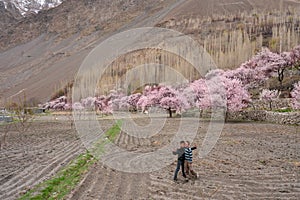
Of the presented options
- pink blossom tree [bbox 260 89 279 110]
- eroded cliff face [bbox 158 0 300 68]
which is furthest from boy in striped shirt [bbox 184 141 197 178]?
eroded cliff face [bbox 158 0 300 68]

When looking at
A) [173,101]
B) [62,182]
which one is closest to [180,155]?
[62,182]

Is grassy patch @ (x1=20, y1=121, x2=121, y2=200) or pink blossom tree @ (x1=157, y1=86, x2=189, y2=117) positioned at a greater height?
pink blossom tree @ (x1=157, y1=86, x2=189, y2=117)

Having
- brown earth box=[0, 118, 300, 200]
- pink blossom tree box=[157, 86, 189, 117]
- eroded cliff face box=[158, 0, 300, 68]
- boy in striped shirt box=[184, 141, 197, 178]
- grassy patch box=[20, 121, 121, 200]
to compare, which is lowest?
grassy patch box=[20, 121, 121, 200]

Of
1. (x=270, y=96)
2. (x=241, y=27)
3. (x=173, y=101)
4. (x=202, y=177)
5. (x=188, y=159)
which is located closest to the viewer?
(x=188, y=159)

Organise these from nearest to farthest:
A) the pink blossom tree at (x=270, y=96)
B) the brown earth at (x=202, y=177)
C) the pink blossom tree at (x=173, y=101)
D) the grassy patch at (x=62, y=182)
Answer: the brown earth at (x=202, y=177)
the grassy patch at (x=62, y=182)
the pink blossom tree at (x=270, y=96)
the pink blossom tree at (x=173, y=101)

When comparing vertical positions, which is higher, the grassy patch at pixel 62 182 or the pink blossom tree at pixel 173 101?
the pink blossom tree at pixel 173 101

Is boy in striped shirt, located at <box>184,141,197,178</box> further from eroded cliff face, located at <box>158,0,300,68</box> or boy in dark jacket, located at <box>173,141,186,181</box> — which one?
eroded cliff face, located at <box>158,0,300,68</box>

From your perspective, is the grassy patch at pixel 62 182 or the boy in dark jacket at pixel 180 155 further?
the boy in dark jacket at pixel 180 155

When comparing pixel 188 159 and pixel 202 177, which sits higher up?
pixel 188 159

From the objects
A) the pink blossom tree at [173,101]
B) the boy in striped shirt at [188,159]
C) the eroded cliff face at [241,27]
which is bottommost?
the boy in striped shirt at [188,159]

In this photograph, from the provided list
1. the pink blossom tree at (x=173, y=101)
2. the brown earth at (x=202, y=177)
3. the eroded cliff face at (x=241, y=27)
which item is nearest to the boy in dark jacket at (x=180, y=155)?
the brown earth at (x=202, y=177)

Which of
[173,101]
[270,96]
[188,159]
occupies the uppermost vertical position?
[270,96]

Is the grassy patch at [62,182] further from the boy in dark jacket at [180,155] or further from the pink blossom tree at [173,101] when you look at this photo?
the pink blossom tree at [173,101]

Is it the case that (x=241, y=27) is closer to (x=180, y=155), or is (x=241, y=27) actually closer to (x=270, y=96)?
(x=270, y=96)
